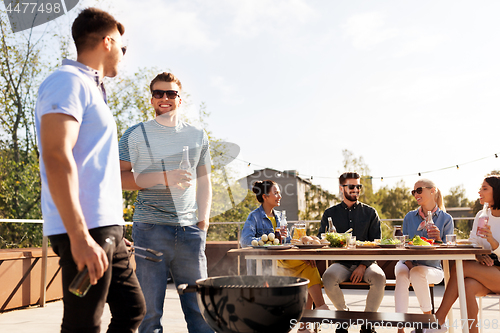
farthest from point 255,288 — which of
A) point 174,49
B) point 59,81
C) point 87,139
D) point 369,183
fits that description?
point 369,183

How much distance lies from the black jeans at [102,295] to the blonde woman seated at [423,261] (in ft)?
7.44

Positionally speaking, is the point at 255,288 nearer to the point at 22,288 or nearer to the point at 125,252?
the point at 125,252

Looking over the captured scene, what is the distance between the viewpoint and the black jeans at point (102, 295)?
1.16 m

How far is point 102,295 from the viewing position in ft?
3.91

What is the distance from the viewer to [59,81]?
3.94 feet

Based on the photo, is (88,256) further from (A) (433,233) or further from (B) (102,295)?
(A) (433,233)

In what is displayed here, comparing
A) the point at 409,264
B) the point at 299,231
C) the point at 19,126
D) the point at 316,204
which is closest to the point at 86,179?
the point at 299,231

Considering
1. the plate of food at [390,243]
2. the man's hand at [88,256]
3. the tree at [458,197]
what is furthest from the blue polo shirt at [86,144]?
the tree at [458,197]

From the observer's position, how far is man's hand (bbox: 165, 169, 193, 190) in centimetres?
189

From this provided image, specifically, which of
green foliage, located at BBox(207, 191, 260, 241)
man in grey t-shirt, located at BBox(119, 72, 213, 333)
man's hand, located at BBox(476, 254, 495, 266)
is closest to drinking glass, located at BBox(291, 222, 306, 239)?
man's hand, located at BBox(476, 254, 495, 266)

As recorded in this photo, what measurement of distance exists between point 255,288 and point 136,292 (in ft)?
1.41

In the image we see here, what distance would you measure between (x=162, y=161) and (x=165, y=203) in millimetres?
223

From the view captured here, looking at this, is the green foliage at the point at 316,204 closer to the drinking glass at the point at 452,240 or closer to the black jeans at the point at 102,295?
the drinking glass at the point at 452,240

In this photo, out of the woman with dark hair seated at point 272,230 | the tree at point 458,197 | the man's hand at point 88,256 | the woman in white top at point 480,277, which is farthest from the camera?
the tree at point 458,197
